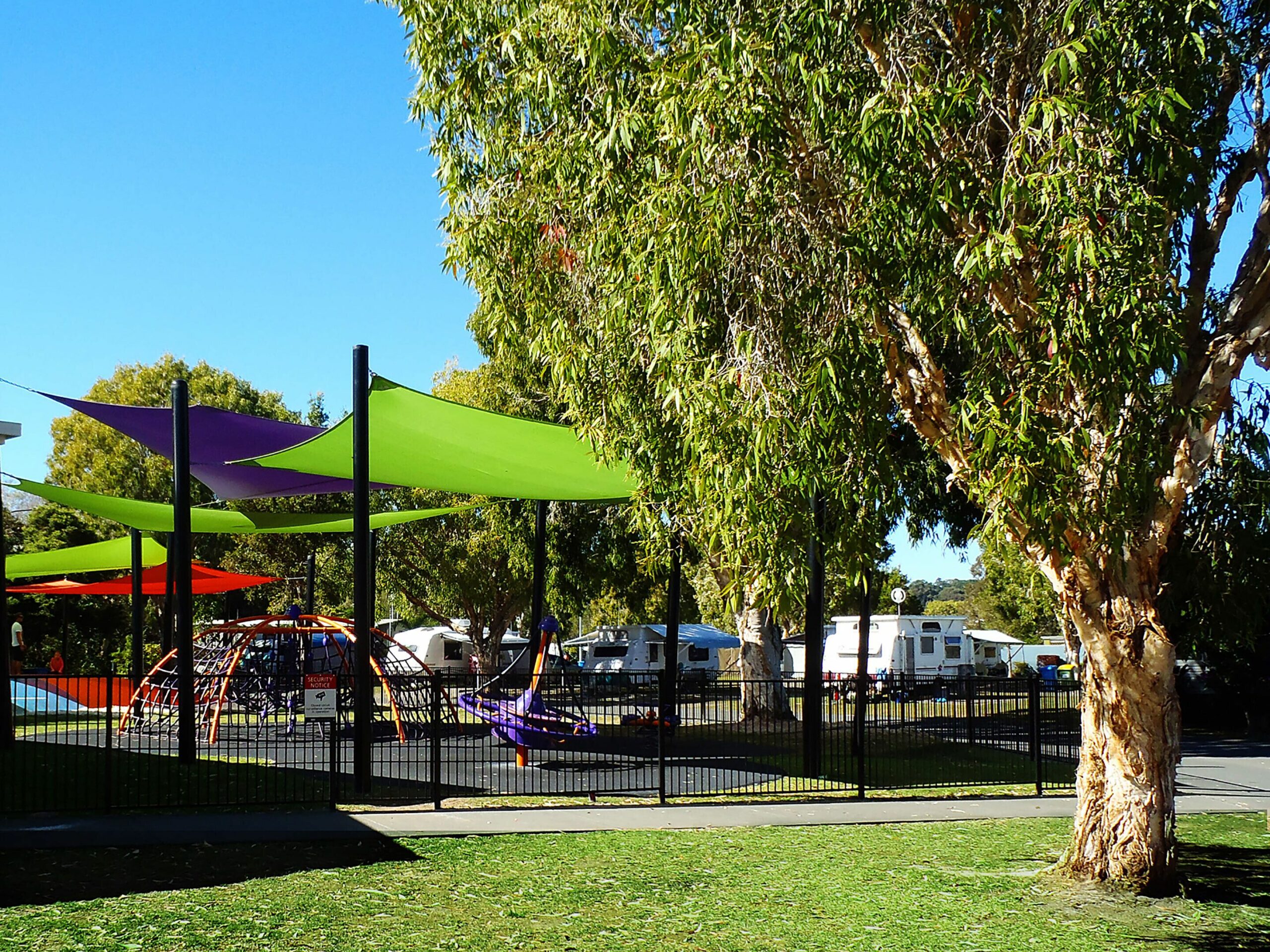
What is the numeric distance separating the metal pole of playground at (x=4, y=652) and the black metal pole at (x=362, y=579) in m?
5.99

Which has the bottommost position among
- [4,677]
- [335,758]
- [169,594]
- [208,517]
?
[335,758]

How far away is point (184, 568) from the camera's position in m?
14.3

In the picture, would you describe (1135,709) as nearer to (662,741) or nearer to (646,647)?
(662,741)

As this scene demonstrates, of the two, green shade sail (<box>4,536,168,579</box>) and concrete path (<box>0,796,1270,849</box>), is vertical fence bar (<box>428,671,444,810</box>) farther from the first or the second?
green shade sail (<box>4,536,168,579</box>)

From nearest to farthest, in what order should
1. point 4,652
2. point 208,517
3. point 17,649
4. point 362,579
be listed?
point 362,579 < point 4,652 < point 208,517 < point 17,649

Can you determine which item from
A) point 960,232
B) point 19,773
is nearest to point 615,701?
point 19,773

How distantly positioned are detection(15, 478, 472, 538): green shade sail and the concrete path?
10252 millimetres

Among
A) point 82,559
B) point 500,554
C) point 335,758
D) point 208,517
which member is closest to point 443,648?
point 500,554

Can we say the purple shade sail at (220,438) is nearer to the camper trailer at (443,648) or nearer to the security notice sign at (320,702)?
the security notice sign at (320,702)

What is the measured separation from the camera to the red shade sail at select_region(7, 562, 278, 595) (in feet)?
103

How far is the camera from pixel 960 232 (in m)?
7.74

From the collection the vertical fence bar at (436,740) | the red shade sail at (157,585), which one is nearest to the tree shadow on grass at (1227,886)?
the vertical fence bar at (436,740)

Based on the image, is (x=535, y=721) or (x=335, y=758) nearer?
(x=335, y=758)

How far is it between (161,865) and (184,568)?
5.74m
